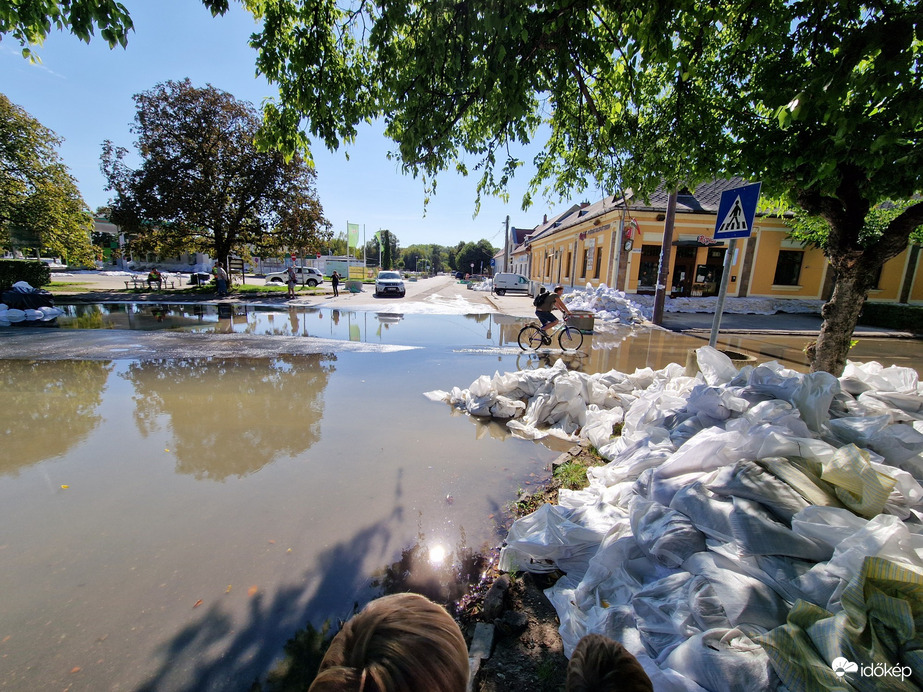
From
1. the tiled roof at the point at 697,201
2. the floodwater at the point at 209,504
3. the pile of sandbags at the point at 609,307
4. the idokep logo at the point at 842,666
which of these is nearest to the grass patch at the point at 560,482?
the floodwater at the point at 209,504

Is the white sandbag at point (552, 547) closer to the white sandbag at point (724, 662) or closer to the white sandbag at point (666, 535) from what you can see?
the white sandbag at point (666, 535)

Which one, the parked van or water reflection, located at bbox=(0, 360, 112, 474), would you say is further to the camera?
the parked van

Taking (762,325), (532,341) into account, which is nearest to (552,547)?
(532,341)

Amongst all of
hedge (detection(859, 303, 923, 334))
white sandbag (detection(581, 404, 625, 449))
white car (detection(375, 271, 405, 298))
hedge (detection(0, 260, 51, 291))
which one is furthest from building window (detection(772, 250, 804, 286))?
hedge (detection(0, 260, 51, 291))

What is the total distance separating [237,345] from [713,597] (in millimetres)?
10251

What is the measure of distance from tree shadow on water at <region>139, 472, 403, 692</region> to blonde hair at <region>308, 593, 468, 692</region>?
5.12 feet

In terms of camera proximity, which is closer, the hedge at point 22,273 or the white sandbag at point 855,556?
the white sandbag at point 855,556

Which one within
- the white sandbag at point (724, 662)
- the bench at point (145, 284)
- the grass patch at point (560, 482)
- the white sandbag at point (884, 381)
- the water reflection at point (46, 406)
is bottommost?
the water reflection at point (46, 406)

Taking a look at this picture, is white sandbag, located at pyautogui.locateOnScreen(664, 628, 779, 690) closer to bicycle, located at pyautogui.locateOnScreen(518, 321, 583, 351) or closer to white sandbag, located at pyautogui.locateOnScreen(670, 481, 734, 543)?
white sandbag, located at pyautogui.locateOnScreen(670, 481, 734, 543)

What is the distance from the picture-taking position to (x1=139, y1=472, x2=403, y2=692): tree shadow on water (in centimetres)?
191

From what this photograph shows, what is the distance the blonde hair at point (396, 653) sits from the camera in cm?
75

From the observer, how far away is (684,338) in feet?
40.7

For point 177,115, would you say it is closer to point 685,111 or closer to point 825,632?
point 685,111

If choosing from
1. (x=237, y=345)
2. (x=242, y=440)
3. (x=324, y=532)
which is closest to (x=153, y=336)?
(x=237, y=345)
